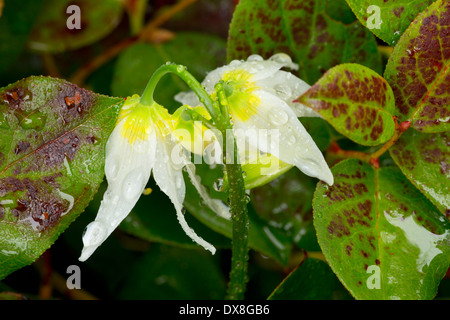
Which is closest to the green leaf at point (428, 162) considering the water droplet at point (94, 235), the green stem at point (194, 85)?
the green stem at point (194, 85)

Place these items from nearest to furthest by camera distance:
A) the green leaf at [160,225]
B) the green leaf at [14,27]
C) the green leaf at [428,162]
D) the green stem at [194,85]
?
the green stem at [194,85], the green leaf at [428,162], the green leaf at [160,225], the green leaf at [14,27]

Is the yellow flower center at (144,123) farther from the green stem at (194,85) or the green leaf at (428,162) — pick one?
→ the green leaf at (428,162)

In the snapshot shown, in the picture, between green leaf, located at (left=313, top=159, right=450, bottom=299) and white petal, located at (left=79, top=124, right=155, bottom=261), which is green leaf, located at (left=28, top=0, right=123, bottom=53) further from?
green leaf, located at (left=313, top=159, right=450, bottom=299)

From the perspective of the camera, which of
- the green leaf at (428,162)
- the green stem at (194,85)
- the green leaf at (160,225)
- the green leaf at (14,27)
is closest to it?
the green stem at (194,85)

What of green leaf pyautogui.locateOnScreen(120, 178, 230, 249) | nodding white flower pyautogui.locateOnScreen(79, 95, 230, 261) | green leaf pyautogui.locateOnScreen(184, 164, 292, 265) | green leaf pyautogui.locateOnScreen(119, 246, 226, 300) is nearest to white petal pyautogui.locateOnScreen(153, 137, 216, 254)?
nodding white flower pyautogui.locateOnScreen(79, 95, 230, 261)

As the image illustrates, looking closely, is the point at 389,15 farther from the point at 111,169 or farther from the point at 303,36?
the point at 111,169

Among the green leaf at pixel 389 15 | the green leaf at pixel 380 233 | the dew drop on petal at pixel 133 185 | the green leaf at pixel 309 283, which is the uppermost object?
the green leaf at pixel 389 15
